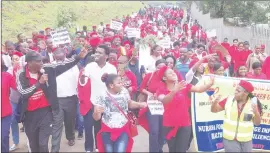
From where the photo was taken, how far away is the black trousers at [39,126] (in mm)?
5461

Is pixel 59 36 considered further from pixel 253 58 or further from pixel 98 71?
pixel 253 58

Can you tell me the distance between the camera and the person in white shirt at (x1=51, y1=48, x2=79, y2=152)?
6363 mm

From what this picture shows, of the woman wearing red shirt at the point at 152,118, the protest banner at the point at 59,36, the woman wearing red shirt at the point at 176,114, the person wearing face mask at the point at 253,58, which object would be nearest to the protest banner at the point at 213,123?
the woman wearing red shirt at the point at 152,118

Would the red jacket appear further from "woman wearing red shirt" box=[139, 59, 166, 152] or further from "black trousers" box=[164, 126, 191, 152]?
"black trousers" box=[164, 126, 191, 152]

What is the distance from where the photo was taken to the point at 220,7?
76.4ft

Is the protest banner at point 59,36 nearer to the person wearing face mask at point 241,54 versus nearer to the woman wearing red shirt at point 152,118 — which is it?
the woman wearing red shirt at point 152,118

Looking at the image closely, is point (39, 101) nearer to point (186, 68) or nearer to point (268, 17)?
point (186, 68)

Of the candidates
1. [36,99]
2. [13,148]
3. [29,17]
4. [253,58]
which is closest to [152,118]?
[36,99]

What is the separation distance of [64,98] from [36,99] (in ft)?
3.77

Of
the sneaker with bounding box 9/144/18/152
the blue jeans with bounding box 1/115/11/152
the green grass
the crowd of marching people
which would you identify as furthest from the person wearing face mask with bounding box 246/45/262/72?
the green grass

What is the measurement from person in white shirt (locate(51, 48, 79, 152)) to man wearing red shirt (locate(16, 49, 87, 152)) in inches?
29.8

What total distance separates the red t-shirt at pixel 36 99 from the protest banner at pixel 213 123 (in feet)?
8.35

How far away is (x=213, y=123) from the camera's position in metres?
6.46

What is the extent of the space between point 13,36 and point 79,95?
17776 millimetres
